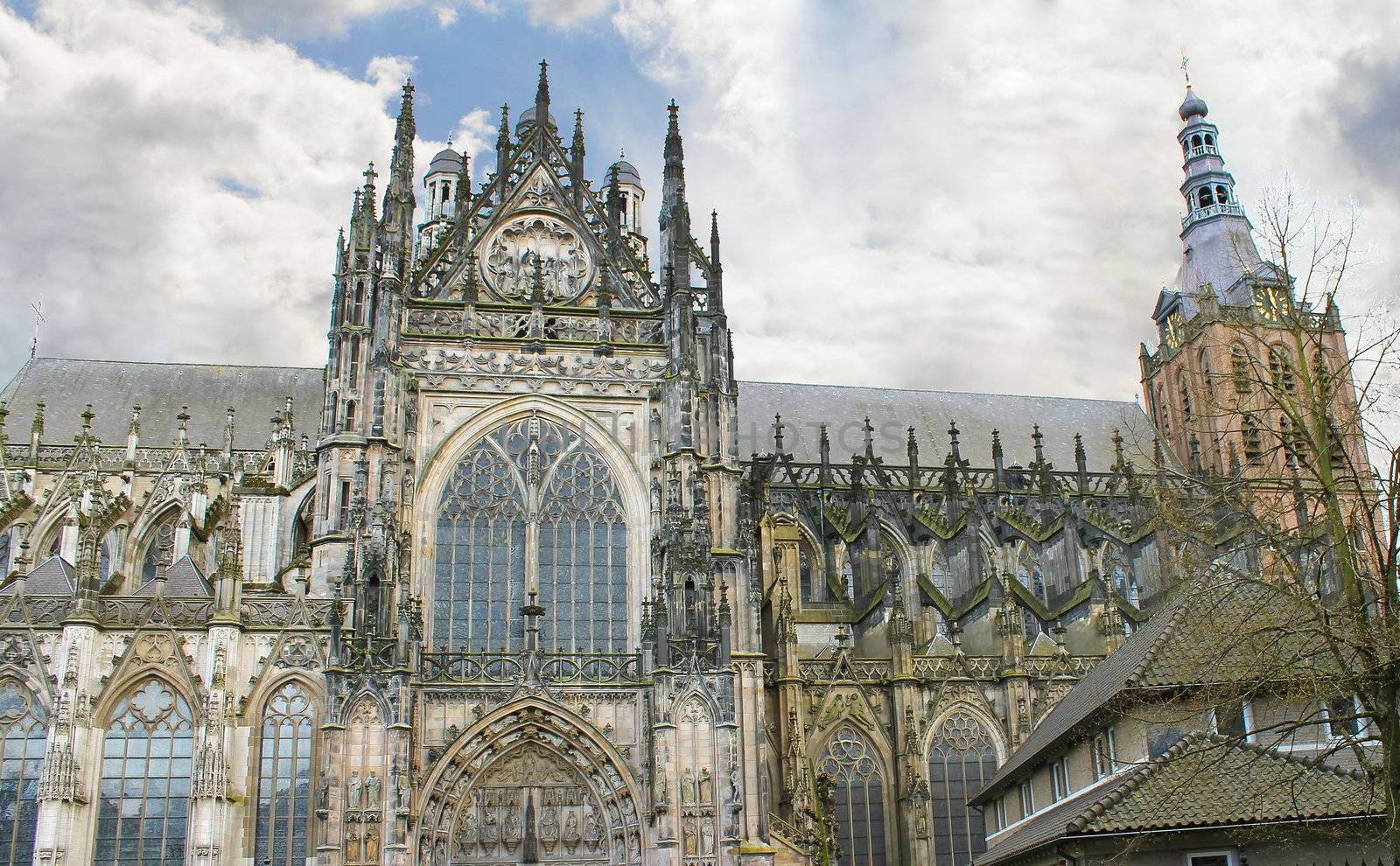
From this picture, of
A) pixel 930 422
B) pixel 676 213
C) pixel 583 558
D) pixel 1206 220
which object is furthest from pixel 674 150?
pixel 1206 220

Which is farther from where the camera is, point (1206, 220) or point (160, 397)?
point (1206, 220)

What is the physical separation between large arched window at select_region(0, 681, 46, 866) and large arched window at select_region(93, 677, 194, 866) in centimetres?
131

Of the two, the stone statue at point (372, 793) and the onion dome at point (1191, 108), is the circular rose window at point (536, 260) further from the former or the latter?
the onion dome at point (1191, 108)

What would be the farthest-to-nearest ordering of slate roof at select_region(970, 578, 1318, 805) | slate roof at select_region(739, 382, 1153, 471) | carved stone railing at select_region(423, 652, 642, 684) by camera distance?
slate roof at select_region(739, 382, 1153, 471)
carved stone railing at select_region(423, 652, 642, 684)
slate roof at select_region(970, 578, 1318, 805)

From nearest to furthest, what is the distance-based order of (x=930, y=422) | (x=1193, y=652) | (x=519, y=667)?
(x=1193, y=652) → (x=519, y=667) → (x=930, y=422)

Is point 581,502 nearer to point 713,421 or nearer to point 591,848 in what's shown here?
point 713,421

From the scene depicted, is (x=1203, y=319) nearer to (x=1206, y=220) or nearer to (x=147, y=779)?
(x=1206, y=220)

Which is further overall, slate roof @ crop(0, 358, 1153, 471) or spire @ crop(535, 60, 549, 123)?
slate roof @ crop(0, 358, 1153, 471)

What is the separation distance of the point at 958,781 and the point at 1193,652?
16.3m

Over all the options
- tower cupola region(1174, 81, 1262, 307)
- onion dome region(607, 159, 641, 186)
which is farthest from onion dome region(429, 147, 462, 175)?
tower cupola region(1174, 81, 1262, 307)

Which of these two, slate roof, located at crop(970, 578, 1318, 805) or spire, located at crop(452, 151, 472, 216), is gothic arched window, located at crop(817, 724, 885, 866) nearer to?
slate roof, located at crop(970, 578, 1318, 805)

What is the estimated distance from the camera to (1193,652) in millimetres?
19516

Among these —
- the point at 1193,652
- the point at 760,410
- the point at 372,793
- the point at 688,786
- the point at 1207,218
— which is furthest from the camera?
the point at 1207,218

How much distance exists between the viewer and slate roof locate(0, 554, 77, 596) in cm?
2958
